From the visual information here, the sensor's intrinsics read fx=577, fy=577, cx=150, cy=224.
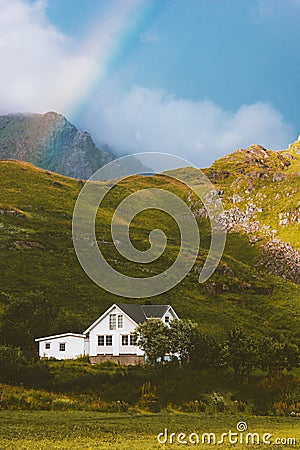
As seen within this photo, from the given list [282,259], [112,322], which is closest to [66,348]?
[112,322]

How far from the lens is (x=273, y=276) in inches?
5866

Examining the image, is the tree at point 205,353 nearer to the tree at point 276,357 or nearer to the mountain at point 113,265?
the tree at point 276,357

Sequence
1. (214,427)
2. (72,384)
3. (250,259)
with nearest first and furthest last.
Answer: (214,427) → (72,384) → (250,259)

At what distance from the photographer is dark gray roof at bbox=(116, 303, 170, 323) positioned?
A: 211 feet

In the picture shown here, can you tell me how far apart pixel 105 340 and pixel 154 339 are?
10.9m

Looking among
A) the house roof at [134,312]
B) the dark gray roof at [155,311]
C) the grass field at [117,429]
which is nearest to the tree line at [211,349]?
the house roof at [134,312]

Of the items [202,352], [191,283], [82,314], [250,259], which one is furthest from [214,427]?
[250,259]

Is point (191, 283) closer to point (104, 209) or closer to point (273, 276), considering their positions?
point (273, 276)

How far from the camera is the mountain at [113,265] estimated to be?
252 ft

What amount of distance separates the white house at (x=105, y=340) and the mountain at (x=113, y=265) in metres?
3.42

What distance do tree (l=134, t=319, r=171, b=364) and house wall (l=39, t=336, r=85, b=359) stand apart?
9605 millimetres

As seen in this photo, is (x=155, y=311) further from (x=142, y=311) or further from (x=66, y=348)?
(x=66, y=348)

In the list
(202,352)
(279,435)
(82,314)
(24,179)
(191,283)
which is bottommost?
(279,435)

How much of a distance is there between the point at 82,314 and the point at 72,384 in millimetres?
48932
